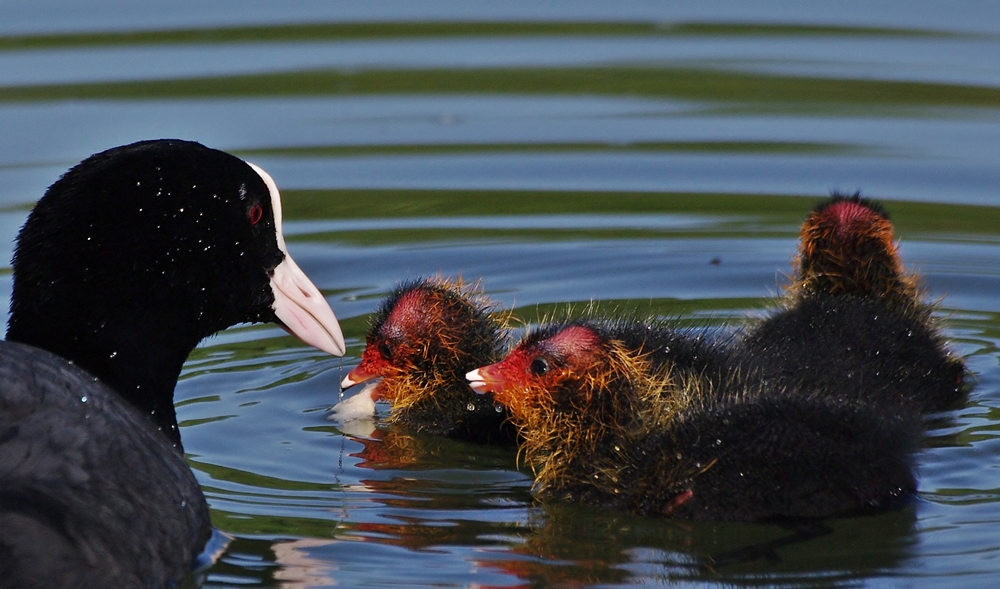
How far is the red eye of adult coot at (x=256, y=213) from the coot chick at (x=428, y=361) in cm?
80

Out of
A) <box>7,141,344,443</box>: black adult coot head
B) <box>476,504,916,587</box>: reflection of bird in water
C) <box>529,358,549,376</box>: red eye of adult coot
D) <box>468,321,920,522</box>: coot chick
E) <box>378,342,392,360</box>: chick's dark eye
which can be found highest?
<box>7,141,344,443</box>: black adult coot head

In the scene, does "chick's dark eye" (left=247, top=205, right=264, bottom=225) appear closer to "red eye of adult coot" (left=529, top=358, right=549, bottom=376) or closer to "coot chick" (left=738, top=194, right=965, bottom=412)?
"red eye of adult coot" (left=529, top=358, right=549, bottom=376)

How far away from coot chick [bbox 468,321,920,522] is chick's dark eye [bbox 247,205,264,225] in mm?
830

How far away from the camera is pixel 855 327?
5.86m

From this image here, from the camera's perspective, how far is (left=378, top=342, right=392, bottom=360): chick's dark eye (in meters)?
6.02

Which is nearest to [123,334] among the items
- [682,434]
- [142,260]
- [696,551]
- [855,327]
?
[142,260]

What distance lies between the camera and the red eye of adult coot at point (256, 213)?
5.35 meters

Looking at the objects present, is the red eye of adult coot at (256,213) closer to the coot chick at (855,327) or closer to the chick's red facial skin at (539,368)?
the chick's red facial skin at (539,368)

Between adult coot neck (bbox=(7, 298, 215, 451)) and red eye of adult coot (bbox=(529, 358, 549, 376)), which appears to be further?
red eye of adult coot (bbox=(529, 358, 549, 376))

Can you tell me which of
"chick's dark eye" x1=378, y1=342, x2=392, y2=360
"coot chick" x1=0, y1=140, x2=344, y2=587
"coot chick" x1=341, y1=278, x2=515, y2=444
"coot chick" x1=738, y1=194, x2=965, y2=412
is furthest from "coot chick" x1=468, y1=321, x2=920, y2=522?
"coot chick" x1=0, y1=140, x2=344, y2=587

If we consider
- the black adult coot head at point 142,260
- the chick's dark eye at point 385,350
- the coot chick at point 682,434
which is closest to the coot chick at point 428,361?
the chick's dark eye at point 385,350

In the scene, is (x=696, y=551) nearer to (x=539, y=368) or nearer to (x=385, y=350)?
(x=539, y=368)

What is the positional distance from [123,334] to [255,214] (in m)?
0.59

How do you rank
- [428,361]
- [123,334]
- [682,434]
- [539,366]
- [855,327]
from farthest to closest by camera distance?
[428,361]
[855,327]
[539,366]
[123,334]
[682,434]
